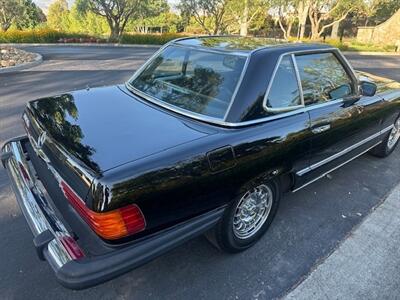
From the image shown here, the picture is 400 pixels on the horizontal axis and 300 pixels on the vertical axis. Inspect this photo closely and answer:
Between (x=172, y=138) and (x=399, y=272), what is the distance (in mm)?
2111

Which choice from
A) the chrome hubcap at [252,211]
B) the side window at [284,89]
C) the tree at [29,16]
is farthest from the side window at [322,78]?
the tree at [29,16]

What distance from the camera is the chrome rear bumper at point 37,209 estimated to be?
1846mm

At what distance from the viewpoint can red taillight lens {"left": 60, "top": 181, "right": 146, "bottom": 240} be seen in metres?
1.71

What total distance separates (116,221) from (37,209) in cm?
77

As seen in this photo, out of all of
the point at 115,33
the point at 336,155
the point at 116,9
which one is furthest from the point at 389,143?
the point at 116,9

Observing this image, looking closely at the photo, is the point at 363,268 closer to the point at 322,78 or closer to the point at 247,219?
the point at 247,219

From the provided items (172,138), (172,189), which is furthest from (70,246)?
(172,138)

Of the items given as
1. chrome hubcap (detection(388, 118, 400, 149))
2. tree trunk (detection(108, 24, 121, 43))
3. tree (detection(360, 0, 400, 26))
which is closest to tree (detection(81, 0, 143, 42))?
tree trunk (detection(108, 24, 121, 43))

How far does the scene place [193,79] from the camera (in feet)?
8.86

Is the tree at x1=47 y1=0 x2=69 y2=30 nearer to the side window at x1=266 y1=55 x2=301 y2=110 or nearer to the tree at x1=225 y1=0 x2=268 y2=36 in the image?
the tree at x1=225 y1=0 x2=268 y2=36

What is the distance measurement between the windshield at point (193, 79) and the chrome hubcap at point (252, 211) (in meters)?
0.74

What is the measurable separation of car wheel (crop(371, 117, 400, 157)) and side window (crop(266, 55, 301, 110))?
94.1 inches

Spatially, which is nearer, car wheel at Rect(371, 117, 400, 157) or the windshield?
the windshield

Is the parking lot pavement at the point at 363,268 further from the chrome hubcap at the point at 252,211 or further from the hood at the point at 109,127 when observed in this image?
the hood at the point at 109,127
